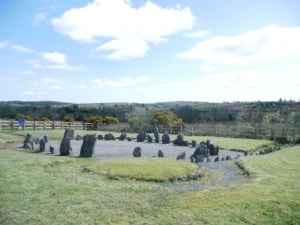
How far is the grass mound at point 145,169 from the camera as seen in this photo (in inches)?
529

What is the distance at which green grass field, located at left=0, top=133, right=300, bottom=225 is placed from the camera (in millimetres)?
8062

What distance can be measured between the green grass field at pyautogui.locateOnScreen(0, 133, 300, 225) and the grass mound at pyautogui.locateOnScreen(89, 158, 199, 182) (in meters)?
0.64

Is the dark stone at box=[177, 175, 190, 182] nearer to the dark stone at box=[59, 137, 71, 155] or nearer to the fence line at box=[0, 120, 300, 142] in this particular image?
the dark stone at box=[59, 137, 71, 155]

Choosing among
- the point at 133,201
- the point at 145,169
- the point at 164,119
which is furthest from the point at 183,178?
the point at 164,119

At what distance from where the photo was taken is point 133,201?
959 centimetres

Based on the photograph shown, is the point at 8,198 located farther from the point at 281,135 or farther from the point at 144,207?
the point at 281,135

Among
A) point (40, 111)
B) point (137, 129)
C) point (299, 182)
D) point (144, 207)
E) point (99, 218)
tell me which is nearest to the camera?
point (99, 218)

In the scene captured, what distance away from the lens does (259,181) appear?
1285cm

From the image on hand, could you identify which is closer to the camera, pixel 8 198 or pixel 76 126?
pixel 8 198

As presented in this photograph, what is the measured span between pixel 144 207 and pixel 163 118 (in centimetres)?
4399

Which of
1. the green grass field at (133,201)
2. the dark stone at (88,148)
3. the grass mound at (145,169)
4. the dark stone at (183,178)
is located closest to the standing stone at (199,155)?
the grass mound at (145,169)

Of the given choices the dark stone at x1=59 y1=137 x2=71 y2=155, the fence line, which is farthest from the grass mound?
the fence line

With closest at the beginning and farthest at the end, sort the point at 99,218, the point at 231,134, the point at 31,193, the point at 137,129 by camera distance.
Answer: the point at 99,218
the point at 31,193
the point at 231,134
the point at 137,129

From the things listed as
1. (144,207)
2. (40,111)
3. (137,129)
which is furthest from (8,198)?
(40,111)
